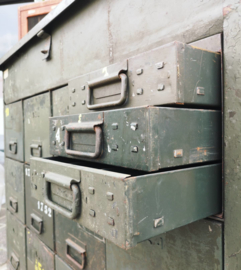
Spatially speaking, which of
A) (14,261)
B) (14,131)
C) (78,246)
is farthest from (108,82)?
(14,261)

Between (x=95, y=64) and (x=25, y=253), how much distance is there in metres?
1.60

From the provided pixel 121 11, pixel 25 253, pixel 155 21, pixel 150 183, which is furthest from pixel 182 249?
pixel 25 253

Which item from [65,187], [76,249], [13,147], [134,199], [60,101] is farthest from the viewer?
[13,147]

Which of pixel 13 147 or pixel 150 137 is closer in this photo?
pixel 150 137

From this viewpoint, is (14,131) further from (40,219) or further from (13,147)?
(40,219)

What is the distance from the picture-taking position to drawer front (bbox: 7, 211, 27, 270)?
6.23 ft

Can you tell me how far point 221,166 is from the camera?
2.30 feet

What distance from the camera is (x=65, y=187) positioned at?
0.69 metres

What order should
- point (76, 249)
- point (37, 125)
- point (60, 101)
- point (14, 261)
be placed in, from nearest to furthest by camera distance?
point (76, 249), point (60, 101), point (37, 125), point (14, 261)

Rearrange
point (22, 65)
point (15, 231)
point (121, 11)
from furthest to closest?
point (15, 231) → point (22, 65) → point (121, 11)

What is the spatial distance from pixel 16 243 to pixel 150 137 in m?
1.98

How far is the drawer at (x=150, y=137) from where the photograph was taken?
22.1 inches

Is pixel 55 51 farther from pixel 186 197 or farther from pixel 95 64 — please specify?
pixel 186 197

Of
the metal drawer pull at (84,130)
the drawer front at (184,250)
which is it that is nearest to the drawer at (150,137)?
the metal drawer pull at (84,130)
